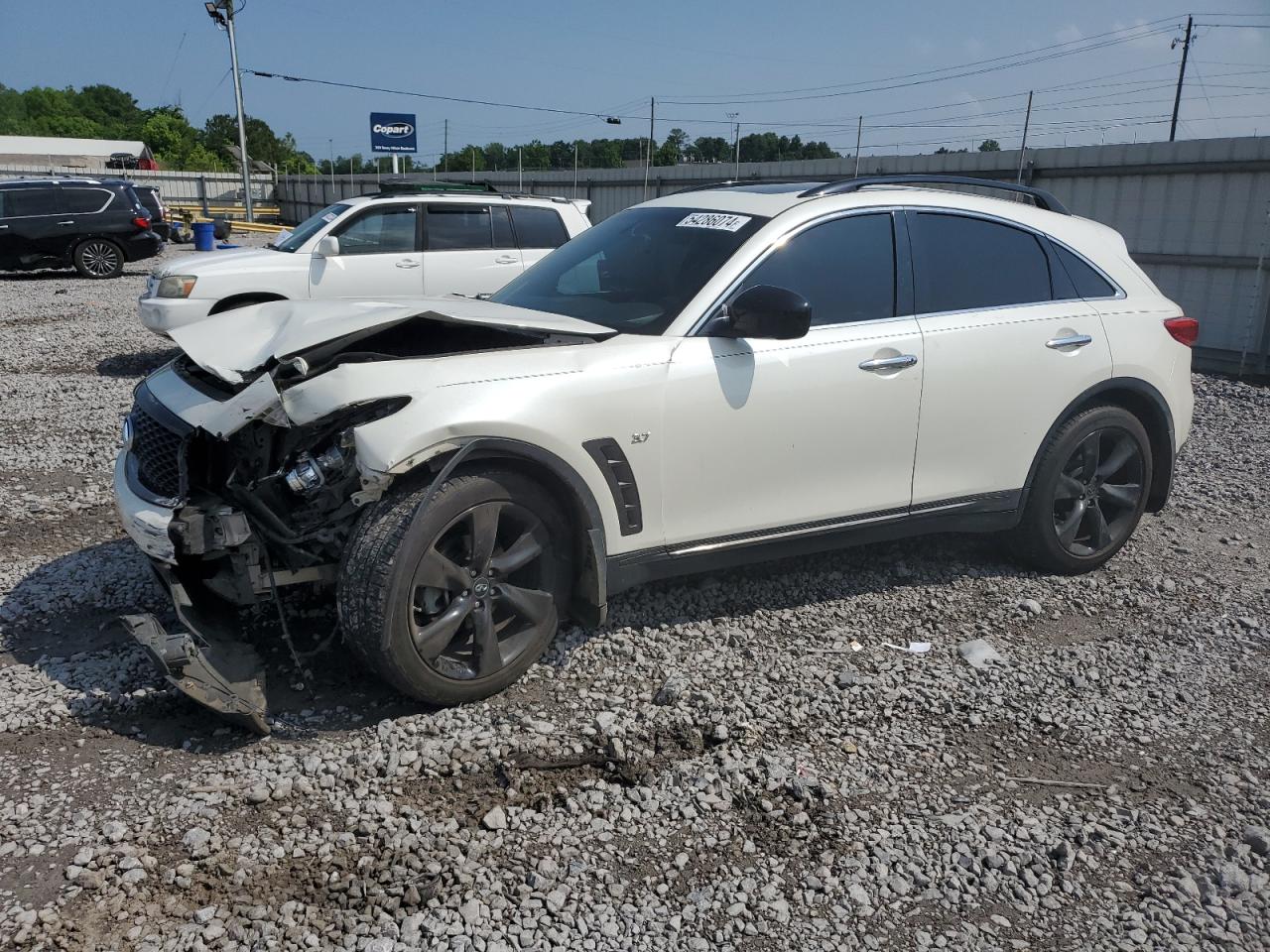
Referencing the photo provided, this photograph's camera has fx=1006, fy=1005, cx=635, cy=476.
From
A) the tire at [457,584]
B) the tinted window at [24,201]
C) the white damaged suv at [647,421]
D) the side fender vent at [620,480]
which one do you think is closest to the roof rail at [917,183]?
the white damaged suv at [647,421]

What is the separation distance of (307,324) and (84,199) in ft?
63.2

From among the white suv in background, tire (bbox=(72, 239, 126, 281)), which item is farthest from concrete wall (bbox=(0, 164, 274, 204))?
the white suv in background

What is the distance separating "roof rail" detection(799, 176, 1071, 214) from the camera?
461 centimetres

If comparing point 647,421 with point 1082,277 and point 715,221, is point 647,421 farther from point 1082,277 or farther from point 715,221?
point 1082,277

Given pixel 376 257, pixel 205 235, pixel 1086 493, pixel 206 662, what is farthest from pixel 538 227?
pixel 205 235

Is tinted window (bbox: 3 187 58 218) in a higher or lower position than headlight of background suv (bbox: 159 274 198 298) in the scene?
higher

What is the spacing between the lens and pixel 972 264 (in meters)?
4.77

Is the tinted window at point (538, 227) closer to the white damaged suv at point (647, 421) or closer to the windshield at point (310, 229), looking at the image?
the windshield at point (310, 229)

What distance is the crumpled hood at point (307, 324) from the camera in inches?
144

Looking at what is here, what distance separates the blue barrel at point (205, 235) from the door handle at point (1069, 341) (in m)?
22.1

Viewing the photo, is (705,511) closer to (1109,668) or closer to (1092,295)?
(1109,668)

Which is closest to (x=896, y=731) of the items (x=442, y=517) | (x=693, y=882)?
(x=693, y=882)

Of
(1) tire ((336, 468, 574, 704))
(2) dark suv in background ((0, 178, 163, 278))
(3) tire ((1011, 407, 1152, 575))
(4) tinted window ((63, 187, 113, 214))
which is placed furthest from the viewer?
(4) tinted window ((63, 187, 113, 214))

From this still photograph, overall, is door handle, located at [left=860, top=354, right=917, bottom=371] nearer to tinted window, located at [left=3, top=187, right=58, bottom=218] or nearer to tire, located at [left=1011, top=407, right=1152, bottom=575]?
tire, located at [left=1011, top=407, right=1152, bottom=575]
